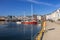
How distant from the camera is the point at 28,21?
73000 millimetres

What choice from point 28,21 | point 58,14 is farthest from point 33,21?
point 58,14

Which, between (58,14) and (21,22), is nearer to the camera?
(21,22)

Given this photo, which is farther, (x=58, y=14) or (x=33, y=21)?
(x=58, y=14)

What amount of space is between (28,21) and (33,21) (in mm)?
3106

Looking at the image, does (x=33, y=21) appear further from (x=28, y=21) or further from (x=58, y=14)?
(x=58, y=14)

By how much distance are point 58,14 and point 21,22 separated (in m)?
25.0

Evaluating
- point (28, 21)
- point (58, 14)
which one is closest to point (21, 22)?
point (28, 21)

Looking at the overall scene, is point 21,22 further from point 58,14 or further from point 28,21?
point 58,14

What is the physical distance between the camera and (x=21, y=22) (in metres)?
75.1

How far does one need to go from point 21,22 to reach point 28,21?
410 centimetres

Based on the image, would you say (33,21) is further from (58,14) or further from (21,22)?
(58,14)

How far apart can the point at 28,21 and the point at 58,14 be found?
23.3m
